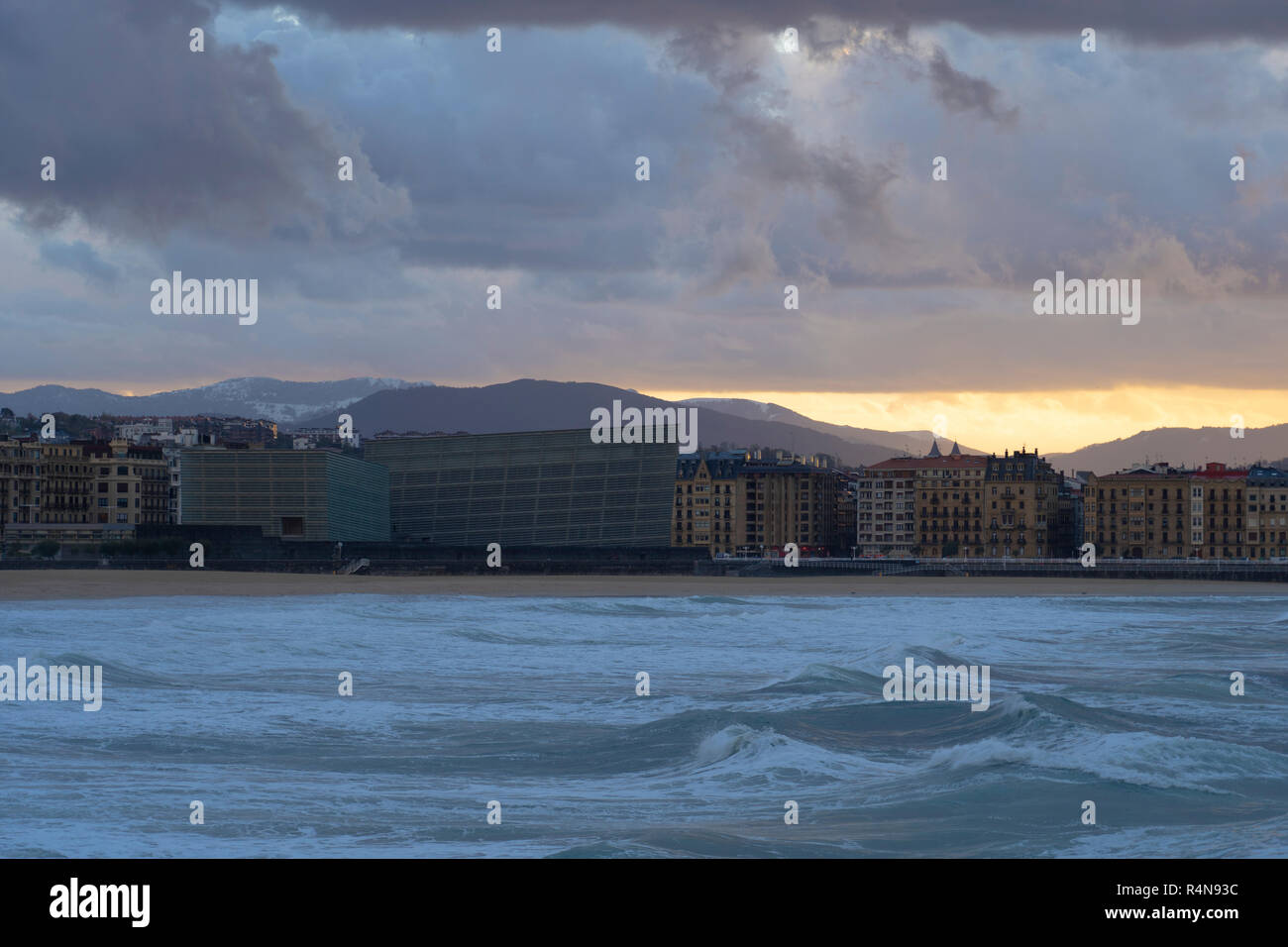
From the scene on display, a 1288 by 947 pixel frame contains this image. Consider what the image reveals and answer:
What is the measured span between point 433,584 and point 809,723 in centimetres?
6990

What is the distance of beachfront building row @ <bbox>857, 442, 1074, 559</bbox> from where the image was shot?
153875 mm

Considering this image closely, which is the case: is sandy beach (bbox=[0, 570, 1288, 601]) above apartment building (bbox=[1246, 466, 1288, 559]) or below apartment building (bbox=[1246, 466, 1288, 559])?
below

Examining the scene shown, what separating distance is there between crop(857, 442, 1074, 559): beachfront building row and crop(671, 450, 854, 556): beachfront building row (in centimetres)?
771

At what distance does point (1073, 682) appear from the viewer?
28062 millimetres

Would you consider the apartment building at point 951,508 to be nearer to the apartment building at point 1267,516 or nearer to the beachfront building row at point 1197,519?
the beachfront building row at point 1197,519

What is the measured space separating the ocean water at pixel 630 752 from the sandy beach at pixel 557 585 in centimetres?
3741

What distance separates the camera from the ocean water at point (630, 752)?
13.7 m

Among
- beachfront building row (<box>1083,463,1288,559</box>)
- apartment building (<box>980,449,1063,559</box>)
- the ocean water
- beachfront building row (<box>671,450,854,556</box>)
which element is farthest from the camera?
beachfront building row (<box>671,450,854,556</box>)

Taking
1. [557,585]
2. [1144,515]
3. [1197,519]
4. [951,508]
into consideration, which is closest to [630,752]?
[557,585]

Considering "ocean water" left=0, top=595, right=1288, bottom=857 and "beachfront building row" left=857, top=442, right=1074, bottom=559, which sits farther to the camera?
"beachfront building row" left=857, top=442, right=1074, bottom=559

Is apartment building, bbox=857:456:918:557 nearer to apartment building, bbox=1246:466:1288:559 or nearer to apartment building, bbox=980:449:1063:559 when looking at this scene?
apartment building, bbox=980:449:1063:559

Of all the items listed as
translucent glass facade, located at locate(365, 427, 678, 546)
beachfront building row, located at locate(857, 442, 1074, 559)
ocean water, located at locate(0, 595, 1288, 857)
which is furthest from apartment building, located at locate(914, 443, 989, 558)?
ocean water, located at locate(0, 595, 1288, 857)

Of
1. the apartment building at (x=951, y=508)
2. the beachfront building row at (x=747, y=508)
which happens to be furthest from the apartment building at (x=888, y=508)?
the beachfront building row at (x=747, y=508)
